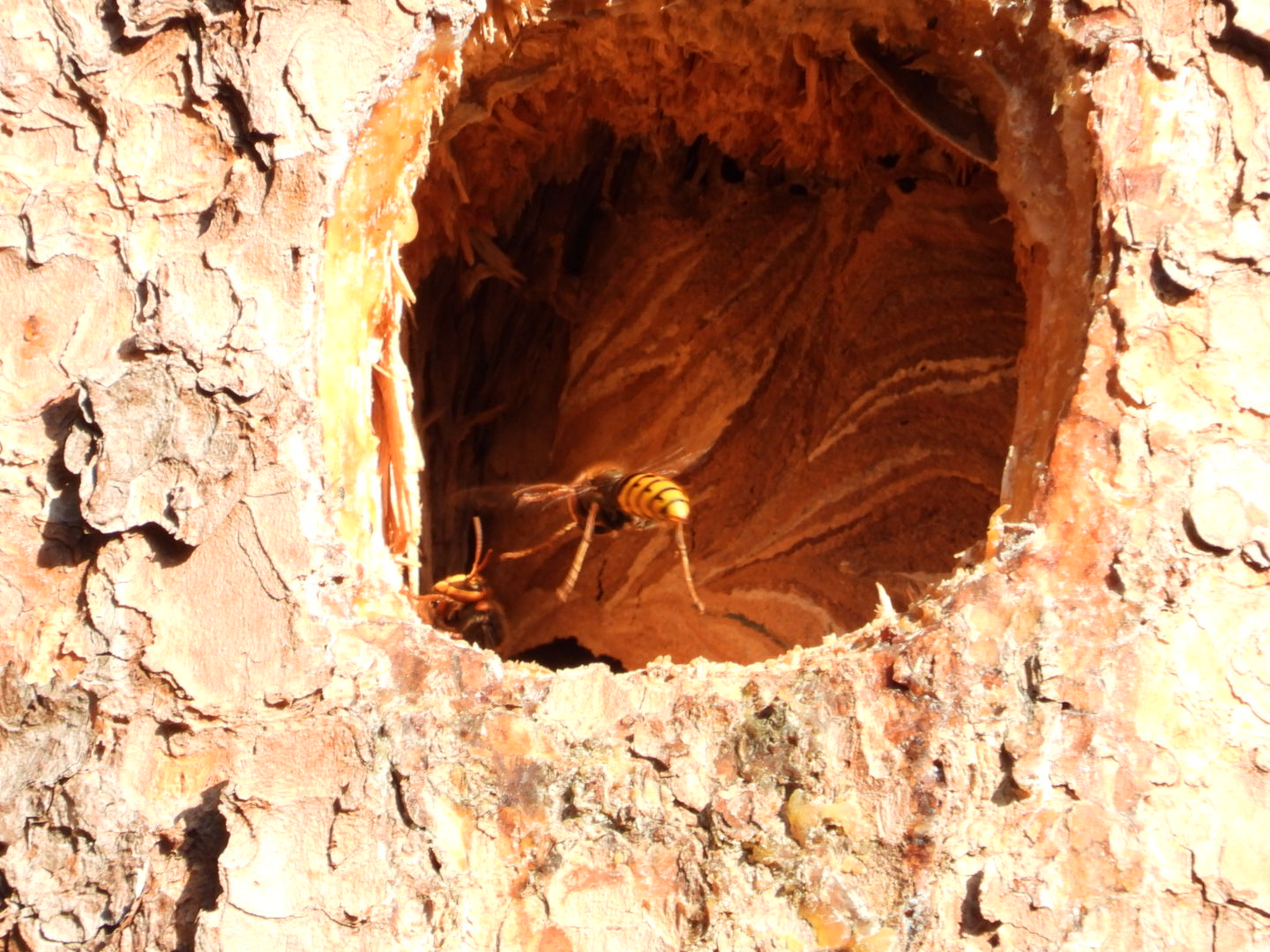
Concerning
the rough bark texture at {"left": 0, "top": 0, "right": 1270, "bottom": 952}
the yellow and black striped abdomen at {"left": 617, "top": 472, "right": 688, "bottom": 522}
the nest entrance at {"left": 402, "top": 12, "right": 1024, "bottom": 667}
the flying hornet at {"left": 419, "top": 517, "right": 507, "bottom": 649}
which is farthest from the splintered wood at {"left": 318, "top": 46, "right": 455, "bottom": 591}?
the flying hornet at {"left": 419, "top": 517, "right": 507, "bottom": 649}

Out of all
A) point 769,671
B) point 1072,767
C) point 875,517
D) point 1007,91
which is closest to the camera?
point 1072,767

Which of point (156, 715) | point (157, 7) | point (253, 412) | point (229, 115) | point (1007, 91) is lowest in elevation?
point (156, 715)

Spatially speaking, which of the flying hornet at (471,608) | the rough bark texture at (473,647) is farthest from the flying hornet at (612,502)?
the rough bark texture at (473,647)

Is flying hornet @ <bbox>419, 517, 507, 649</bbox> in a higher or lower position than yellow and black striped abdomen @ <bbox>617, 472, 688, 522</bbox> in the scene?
lower

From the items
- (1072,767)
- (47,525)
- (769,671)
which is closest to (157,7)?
(47,525)

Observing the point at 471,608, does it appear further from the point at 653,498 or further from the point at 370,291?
the point at 370,291

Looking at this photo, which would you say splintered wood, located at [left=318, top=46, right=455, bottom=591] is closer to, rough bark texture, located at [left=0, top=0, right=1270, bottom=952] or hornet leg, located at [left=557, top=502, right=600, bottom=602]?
rough bark texture, located at [left=0, top=0, right=1270, bottom=952]

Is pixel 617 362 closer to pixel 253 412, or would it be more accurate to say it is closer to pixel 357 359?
pixel 357 359
